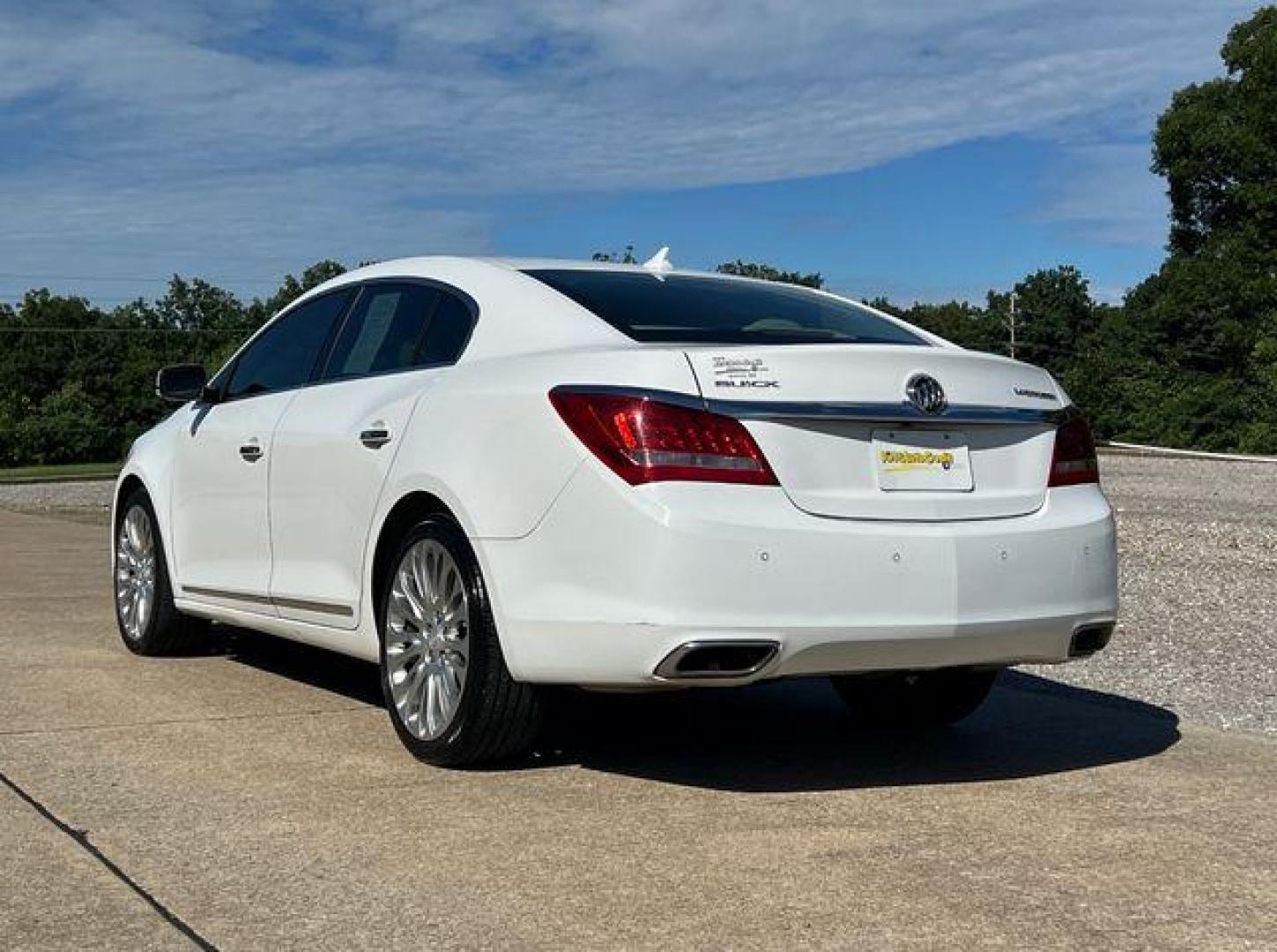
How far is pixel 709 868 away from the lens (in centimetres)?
437

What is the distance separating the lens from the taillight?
17.7 feet

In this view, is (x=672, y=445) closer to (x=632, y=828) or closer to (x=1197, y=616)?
(x=632, y=828)

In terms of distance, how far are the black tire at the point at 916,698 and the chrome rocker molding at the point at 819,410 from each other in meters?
1.35

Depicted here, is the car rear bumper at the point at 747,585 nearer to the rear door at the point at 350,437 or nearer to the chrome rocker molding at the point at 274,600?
the rear door at the point at 350,437

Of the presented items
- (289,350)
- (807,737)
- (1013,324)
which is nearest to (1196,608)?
(807,737)

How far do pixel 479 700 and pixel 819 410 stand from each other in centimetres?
135

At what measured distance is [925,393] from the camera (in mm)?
5043

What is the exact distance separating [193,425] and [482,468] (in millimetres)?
2733

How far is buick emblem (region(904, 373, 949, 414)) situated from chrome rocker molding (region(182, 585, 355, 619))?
2137mm

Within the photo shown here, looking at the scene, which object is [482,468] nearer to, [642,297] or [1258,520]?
[642,297]

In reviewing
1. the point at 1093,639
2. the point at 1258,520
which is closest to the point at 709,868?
the point at 1093,639

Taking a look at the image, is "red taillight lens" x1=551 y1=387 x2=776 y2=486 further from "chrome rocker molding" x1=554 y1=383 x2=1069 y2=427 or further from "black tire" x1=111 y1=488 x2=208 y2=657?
"black tire" x1=111 y1=488 x2=208 y2=657

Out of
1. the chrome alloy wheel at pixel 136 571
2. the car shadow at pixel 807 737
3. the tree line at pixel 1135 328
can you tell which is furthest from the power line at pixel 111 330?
the car shadow at pixel 807 737

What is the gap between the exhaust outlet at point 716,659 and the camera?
15.5 ft
